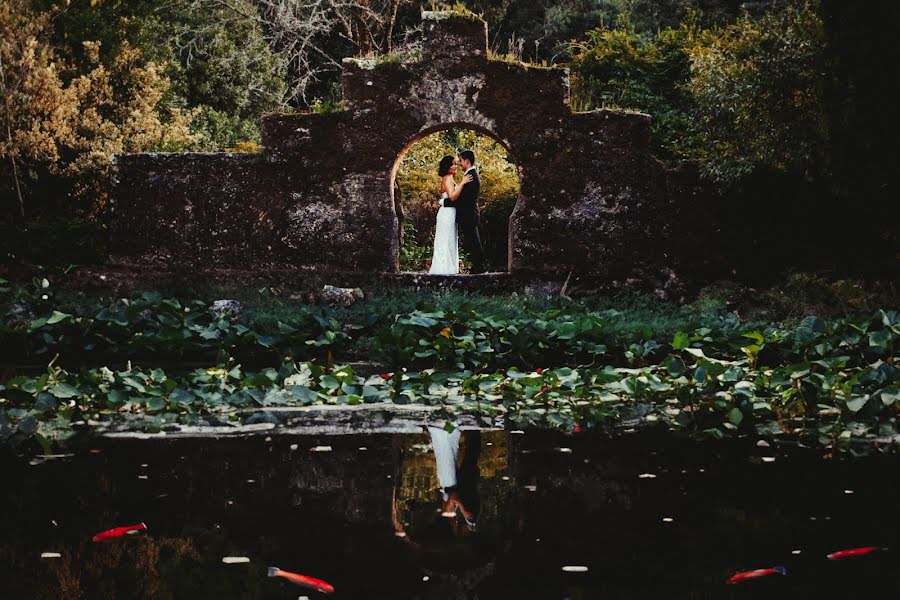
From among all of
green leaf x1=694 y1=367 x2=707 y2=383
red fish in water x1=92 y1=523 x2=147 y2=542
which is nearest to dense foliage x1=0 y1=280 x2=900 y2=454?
green leaf x1=694 y1=367 x2=707 y2=383

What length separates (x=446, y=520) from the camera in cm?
405

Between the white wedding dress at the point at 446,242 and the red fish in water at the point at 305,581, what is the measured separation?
12504 millimetres

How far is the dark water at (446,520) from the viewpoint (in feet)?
10.9

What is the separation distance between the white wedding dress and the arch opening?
2.62 ft

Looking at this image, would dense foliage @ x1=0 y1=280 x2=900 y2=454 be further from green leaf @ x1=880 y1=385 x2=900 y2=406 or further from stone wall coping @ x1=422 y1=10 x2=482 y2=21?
stone wall coping @ x1=422 y1=10 x2=482 y2=21

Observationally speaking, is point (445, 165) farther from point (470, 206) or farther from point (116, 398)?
point (116, 398)

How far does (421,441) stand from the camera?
5.71 m

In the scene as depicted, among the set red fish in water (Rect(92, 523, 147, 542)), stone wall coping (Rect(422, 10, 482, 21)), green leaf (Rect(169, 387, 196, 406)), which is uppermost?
stone wall coping (Rect(422, 10, 482, 21))

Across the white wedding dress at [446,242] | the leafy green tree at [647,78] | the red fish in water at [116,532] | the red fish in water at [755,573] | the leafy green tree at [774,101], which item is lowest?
the red fish in water at [116,532]

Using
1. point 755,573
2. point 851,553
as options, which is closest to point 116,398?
point 755,573

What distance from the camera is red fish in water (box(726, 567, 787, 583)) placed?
3324 millimetres

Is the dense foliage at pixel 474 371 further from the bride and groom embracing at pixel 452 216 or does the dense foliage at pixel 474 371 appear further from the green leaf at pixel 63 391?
the bride and groom embracing at pixel 452 216

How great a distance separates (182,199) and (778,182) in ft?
24.7

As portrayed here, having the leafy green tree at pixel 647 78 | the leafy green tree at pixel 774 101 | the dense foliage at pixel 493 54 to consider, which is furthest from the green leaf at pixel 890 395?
the leafy green tree at pixel 647 78
